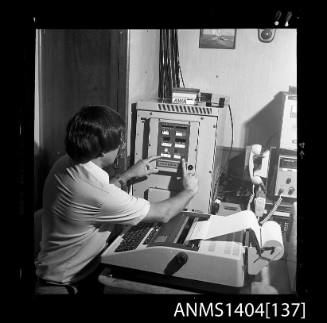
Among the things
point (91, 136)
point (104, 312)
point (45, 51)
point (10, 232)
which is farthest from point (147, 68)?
point (104, 312)

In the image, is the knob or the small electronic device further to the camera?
the small electronic device

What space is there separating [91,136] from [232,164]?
1.39 metres

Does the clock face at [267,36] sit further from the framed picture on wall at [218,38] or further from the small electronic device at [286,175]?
the small electronic device at [286,175]

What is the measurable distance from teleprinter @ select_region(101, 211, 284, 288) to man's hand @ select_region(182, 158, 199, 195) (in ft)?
0.86

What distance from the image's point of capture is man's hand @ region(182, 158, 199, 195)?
144 centimetres

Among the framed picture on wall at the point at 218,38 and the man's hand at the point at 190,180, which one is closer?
the man's hand at the point at 190,180

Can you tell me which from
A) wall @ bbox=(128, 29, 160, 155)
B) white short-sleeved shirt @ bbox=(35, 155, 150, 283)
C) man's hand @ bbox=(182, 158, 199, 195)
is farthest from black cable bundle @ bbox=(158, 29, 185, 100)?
white short-sleeved shirt @ bbox=(35, 155, 150, 283)

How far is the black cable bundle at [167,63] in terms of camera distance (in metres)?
2.12

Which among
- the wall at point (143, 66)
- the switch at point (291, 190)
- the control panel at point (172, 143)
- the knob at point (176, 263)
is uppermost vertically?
the wall at point (143, 66)

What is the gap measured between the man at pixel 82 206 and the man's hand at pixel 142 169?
0.30 meters

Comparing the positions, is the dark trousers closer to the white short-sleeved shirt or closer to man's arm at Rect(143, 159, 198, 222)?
the white short-sleeved shirt

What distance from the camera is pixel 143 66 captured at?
174cm

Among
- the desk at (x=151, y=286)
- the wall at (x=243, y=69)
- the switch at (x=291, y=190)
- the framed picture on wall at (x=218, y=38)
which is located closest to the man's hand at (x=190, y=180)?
the desk at (x=151, y=286)
